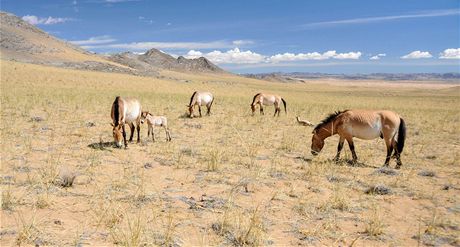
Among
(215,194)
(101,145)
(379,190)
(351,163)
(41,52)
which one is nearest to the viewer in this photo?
(215,194)

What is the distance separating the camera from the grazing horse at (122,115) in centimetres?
1040

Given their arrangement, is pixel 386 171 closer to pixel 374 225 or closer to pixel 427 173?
pixel 427 173

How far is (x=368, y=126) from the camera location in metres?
9.88

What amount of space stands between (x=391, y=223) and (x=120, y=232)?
402 cm

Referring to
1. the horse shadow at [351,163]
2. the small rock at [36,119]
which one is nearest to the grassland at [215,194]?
the horse shadow at [351,163]

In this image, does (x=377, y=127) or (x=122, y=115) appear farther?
(x=122, y=115)

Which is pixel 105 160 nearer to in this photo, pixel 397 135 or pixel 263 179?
pixel 263 179

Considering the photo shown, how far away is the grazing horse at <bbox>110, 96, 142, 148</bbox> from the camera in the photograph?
10405mm

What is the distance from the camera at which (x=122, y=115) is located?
35.1 feet

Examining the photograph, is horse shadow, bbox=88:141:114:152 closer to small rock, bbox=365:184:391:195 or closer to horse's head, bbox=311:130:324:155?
horse's head, bbox=311:130:324:155

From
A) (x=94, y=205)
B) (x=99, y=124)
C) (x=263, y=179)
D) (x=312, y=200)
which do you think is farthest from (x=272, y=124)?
(x=94, y=205)

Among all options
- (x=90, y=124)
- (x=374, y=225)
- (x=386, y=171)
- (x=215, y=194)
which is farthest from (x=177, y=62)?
(x=374, y=225)

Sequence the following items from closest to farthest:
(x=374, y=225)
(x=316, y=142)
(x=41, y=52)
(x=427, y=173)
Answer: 1. (x=374, y=225)
2. (x=427, y=173)
3. (x=316, y=142)
4. (x=41, y=52)

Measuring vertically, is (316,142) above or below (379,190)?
above
